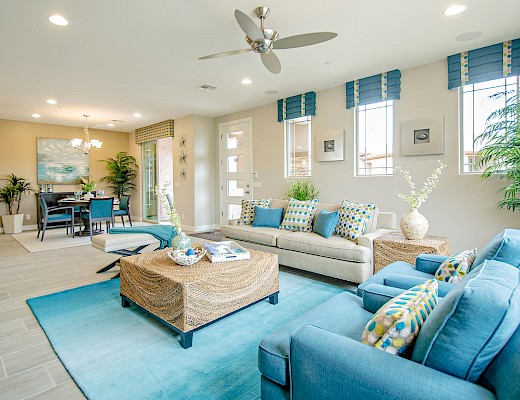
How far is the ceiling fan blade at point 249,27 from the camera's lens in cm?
234

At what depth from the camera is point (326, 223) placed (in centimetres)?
360

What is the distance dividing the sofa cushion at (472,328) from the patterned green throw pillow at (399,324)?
88mm

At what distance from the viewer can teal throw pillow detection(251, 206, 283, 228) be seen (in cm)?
434

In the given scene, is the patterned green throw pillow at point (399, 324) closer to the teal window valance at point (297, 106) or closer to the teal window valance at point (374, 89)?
the teal window valance at point (374, 89)

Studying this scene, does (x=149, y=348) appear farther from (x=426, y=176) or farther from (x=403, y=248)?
(x=426, y=176)

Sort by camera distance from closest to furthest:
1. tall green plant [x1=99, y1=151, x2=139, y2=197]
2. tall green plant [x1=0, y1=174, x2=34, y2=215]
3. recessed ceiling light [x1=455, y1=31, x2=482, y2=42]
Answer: recessed ceiling light [x1=455, y1=31, x2=482, y2=42] < tall green plant [x1=0, y1=174, x2=34, y2=215] < tall green plant [x1=99, y1=151, x2=139, y2=197]

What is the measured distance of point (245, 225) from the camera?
180 inches

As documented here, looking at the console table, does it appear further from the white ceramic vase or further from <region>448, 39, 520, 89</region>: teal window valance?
<region>448, 39, 520, 89</region>: teal window valance

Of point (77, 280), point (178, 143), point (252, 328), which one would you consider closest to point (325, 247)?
point (252, 328)

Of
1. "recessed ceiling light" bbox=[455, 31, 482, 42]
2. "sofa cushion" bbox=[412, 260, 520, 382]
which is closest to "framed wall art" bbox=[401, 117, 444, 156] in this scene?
"recessed ceiling light" bbox=[455, 31, 482, 42]

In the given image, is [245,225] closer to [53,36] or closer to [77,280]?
[77,280]

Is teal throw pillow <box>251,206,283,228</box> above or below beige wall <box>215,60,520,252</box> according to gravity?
below

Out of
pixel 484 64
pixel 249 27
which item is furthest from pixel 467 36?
pixel 249 27

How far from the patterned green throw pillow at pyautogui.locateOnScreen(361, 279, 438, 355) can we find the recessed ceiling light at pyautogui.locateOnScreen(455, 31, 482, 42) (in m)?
3.44
